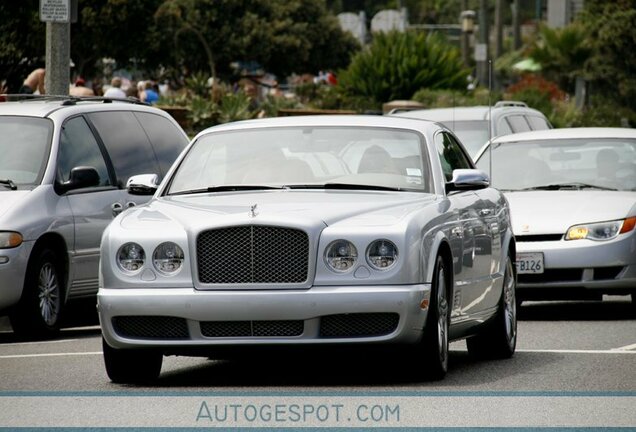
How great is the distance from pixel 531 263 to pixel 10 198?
424 cm

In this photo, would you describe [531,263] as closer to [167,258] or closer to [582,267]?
[582,267]

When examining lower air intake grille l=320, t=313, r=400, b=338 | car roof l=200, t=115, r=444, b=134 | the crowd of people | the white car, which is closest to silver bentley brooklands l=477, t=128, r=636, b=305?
car roof l=200, t=115, r=444, b=134

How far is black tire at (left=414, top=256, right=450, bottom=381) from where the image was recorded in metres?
9.73

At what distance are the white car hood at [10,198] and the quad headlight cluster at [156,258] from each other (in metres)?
3.37

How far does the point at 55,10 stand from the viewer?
18.9 m

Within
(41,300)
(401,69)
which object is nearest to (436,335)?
(41,300)

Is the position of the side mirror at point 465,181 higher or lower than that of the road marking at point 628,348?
higher

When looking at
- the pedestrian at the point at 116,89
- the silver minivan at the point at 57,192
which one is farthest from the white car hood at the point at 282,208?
the pedestrian at the point at 116,89

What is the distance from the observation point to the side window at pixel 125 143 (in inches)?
574

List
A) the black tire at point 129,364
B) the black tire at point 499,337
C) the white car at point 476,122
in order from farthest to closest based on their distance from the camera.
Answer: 1. the white car at point 476,122
2. the black tire at point 499,337
3. the black tire at point 129,364

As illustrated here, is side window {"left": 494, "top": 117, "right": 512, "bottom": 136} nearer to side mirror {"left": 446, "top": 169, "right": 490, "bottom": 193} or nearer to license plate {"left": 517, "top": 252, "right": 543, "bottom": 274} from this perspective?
license plate {"left": 517, "top": 252, "right": 543, "bottom": 274}

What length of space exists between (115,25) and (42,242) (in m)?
28.2

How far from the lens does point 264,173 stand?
10766 millimetres

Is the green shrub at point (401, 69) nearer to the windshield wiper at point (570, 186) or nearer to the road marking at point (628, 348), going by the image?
the windshield wiper at point (570, 186)
